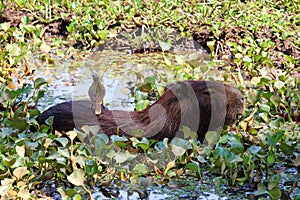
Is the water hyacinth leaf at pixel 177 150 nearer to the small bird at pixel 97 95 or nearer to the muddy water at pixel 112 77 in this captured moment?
the muddy water at pixel 112 77

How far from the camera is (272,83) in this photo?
195 inches

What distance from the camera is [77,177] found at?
3.20m

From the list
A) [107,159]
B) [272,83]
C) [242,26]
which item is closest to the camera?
[107,159]

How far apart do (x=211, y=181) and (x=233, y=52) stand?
9.03 feet

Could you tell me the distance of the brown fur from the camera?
3.81 meters

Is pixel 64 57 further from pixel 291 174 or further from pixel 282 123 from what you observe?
pixel 291 174

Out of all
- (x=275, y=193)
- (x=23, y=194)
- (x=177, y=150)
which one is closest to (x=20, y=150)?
(x=23, y=194)

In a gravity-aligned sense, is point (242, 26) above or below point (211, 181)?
above

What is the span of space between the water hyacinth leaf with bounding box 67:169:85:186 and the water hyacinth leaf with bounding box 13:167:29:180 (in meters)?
0.25

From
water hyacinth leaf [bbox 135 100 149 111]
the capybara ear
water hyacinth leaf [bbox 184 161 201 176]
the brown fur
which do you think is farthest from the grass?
water hyacinth leaf [bbox 135 100 149 111]

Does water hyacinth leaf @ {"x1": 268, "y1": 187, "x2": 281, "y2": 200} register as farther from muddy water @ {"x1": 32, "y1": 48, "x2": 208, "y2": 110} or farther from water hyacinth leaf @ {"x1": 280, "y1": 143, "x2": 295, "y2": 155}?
muddy water @ {"x1": 32, "y1": 48, "x2": 208, "y2": 110}

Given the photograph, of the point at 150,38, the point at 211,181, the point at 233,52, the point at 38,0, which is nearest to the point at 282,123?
the point at 211,181

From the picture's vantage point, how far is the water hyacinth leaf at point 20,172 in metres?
3.22

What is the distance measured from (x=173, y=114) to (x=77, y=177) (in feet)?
2.87
